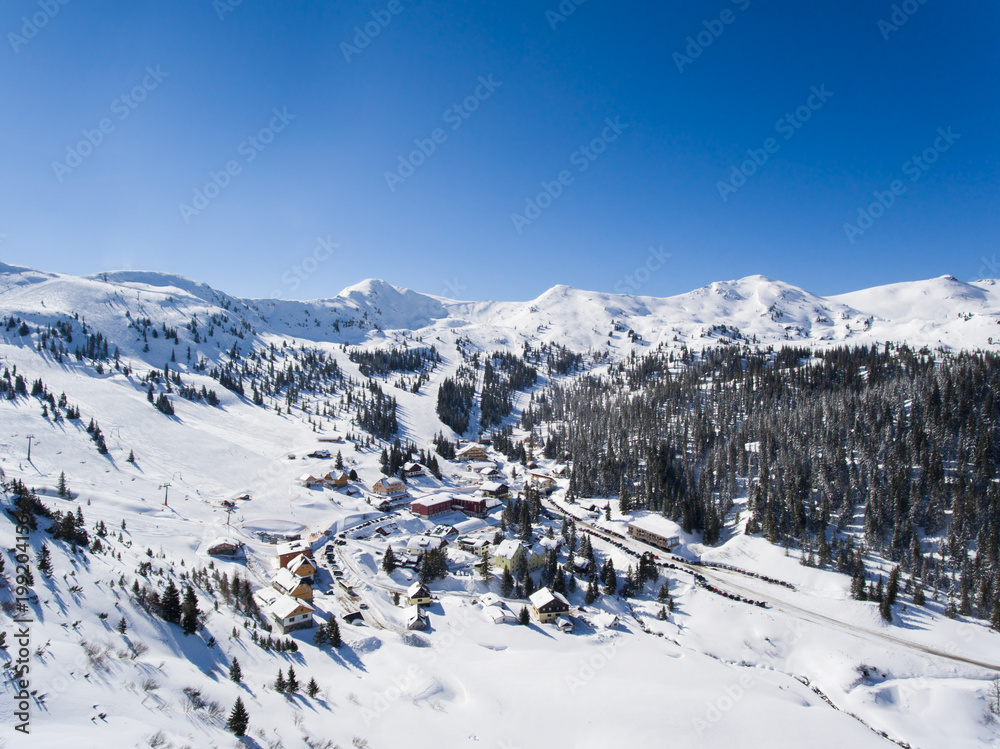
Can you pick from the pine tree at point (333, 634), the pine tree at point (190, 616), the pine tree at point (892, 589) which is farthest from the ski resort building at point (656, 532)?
the pine tree at point (190, 616)

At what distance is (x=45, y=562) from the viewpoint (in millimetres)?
26891

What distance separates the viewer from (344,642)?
34156 mm

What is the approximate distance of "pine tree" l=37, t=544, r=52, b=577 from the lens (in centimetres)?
2659

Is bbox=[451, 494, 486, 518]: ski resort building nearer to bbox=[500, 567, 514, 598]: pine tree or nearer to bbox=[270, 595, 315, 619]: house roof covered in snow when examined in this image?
bbox=[500, 567, 514, 598]: pine tree

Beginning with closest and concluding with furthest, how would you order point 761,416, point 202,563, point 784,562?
point 202,563 < point 784,562 < point 761,416

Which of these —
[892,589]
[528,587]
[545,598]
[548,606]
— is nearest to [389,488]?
[528,587]

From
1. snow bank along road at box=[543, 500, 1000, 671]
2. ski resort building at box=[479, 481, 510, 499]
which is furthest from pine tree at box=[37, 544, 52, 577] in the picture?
ski resort building at box=[479, 481, 510, 499]

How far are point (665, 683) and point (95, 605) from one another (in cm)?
3603

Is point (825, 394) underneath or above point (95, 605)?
above

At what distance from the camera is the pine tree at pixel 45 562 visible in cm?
2659

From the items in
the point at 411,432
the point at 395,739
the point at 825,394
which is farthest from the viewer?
the point at 411,432

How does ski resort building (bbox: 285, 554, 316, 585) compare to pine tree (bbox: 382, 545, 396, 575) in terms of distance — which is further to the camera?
pine tree (bbox: 382, 545, 396, 575)

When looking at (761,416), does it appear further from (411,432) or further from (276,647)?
(276,647)

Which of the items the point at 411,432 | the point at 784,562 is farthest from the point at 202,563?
the point at 411,432
